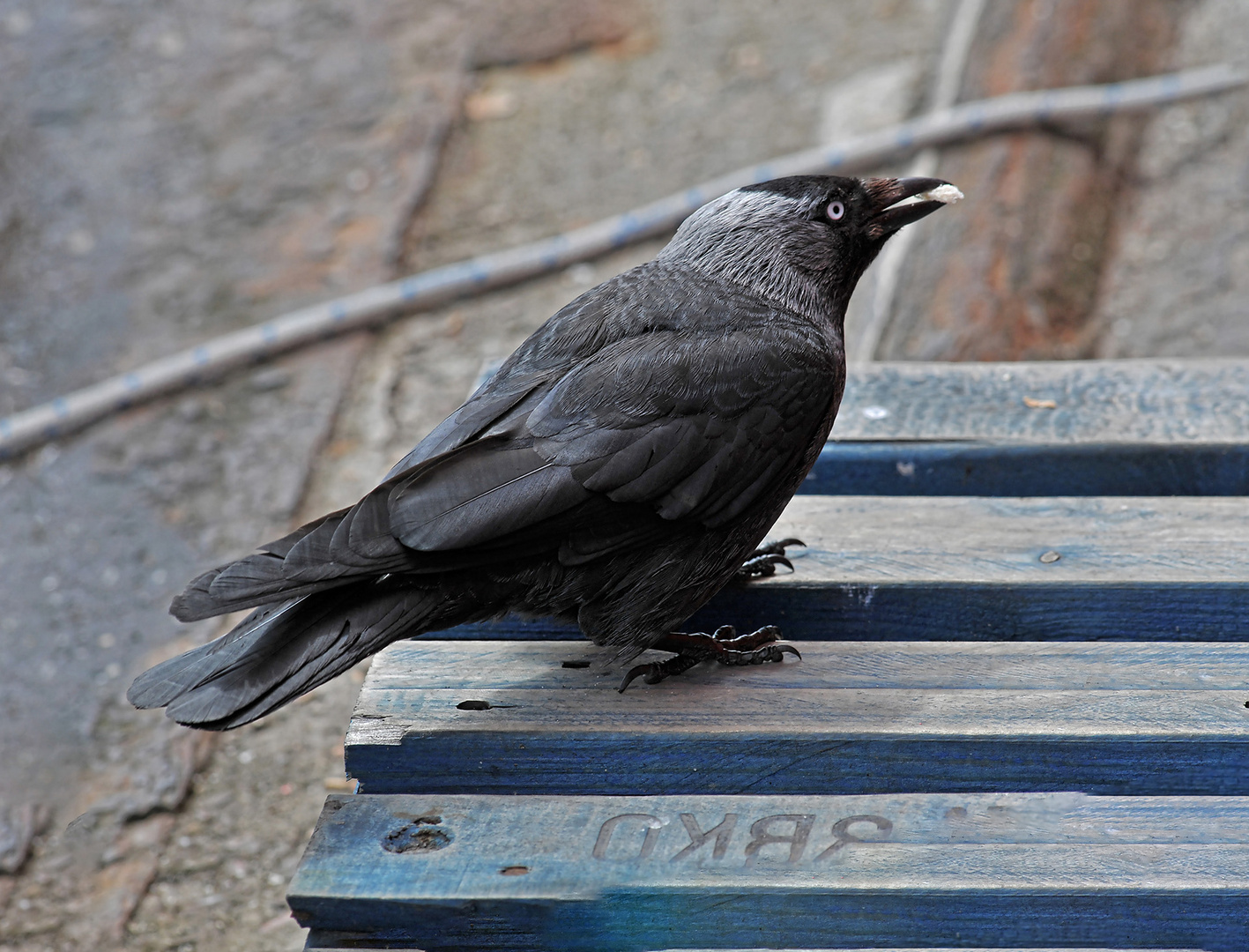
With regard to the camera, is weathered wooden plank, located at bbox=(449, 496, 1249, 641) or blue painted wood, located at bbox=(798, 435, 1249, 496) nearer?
weathered wooden plank, located at bbox=(449, 496, 1249, 641)

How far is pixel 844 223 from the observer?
115 inches

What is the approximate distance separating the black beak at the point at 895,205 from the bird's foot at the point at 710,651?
100 centimetres

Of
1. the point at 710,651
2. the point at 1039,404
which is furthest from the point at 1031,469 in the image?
the point at 710,651

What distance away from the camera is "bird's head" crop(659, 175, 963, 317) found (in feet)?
9.38

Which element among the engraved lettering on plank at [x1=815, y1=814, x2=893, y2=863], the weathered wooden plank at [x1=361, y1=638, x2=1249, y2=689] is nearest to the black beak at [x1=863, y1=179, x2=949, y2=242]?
the weathered wooden plank at [x1=361, y1=638, x2=1249, y2=689]

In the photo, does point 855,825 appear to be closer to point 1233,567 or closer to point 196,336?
point 1233,567

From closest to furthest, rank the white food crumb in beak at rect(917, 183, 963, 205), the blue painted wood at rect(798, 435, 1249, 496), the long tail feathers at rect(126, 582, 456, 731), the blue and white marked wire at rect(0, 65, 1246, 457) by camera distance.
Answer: the long tail feathers at rect(126, 582, 456, 731) < the blue painted wood at rect(798, 435, 1249, 496) < the white food crumb in beak at rect(917, 183, 963, 205) < the blue and white marked wire at rect(0, 65, 1246, 457)

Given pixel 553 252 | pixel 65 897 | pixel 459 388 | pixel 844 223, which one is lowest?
pixel 65 897

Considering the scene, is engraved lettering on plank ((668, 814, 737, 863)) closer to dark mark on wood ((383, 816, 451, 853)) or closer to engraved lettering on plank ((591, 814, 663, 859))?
engraved lettering on plank ((591, 814, 663, 859))

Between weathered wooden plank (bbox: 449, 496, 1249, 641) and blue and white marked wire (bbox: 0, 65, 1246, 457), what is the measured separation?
2.65 metres

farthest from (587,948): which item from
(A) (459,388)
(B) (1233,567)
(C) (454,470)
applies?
(A) (459,388)

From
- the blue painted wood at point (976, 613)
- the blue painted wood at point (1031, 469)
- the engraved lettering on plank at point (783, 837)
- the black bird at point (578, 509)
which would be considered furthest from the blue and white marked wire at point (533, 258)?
the engraved lettering on plank at point (783, 837)

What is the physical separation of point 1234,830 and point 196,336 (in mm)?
4244

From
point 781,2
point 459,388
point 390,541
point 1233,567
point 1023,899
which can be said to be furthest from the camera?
point 781,2
